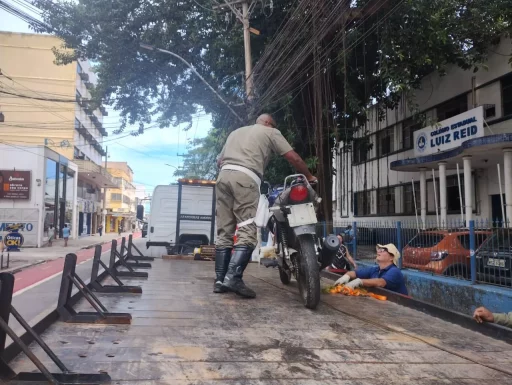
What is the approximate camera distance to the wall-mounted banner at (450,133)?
12.9 meters

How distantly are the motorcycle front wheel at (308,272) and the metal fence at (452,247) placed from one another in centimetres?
314

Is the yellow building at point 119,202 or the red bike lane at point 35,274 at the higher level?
the yellow building at point 119,202

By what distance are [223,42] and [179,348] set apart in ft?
48.3

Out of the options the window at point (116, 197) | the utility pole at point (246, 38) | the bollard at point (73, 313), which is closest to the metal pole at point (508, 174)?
the utility pole at point (246, 38)

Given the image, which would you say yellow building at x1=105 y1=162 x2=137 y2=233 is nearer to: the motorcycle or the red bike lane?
the red bike lane

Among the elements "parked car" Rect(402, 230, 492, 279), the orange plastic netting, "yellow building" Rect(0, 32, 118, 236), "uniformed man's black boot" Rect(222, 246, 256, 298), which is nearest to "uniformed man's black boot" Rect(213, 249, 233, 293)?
"uniformed man's black boot" Rect(222, 246, 256, 298)

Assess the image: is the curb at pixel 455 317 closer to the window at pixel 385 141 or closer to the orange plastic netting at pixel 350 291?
the orange plastic netting at pixel 350 291

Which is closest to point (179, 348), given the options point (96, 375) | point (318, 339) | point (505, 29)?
point (96, 375)

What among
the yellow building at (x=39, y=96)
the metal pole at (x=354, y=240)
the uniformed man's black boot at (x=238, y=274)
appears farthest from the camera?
the yellow building at (x=39, y=96)

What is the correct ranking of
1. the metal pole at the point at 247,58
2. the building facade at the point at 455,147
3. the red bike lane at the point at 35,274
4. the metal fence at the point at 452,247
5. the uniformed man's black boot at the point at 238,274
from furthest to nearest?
the metal pole at the point at 247,58 → the building facade at the point at 455,147 → the red bike lane at the point at 35,274 → the metal fence at the point at 452,247 → the uniformed man's black boot at the point at 238,274

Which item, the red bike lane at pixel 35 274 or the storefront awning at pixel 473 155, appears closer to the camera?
the red bike lane at pixel 35 274

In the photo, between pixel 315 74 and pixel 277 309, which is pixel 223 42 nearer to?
pixel 315 74

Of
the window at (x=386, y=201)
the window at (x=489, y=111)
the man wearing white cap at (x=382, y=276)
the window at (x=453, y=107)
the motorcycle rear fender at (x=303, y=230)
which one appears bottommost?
the man wearing white cap at (x=382, y=276)

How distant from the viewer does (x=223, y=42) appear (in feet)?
51.4
